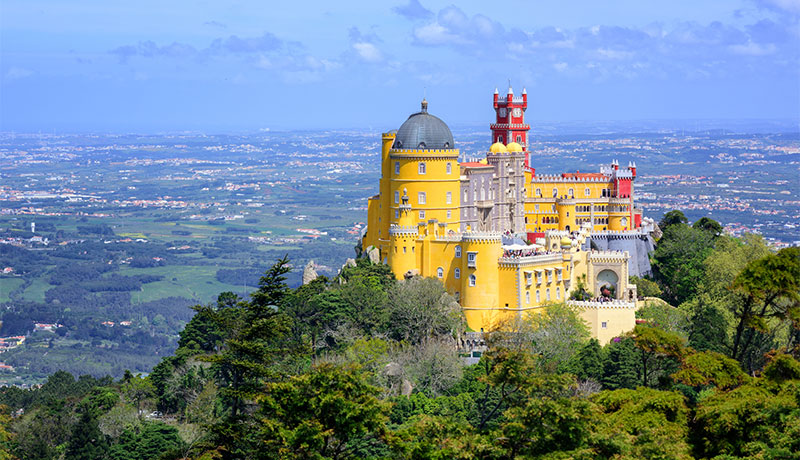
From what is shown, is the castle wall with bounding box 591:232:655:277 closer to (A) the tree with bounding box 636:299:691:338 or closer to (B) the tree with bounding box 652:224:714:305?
(B) the tree with bounding box 652:224:714:305

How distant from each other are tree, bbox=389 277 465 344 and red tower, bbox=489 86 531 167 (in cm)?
2690

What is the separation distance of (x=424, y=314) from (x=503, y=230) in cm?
1615

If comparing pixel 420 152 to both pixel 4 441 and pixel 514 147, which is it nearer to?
pixel 514 147

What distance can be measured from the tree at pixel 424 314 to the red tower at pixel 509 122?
2690 centimetres

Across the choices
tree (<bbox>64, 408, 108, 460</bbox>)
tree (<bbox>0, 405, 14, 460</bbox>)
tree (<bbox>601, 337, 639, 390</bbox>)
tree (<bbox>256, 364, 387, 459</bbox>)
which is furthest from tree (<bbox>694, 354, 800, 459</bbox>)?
tree (<bbox>64, 408, 108, 460</bbox>)

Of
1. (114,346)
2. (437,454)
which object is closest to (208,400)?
(437,454)

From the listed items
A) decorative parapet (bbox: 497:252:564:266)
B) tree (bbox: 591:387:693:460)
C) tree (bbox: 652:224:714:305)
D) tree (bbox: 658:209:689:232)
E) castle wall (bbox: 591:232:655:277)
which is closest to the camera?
tree (bbox: 591:387:693:460)

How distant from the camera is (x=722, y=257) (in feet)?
267

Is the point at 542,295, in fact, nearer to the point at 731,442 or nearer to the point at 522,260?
the point at 522,260

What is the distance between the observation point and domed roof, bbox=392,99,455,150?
267 feet

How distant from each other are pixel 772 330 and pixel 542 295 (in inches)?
549

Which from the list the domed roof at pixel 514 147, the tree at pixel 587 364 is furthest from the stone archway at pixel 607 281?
the domed roof at pixel 514 147

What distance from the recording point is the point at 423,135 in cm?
8162

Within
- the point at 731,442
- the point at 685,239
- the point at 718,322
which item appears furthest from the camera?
the point at 685,239
